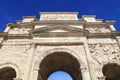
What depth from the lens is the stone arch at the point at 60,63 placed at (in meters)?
10.4

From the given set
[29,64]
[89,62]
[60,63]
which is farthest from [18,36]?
[89,62]

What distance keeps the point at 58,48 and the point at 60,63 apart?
198 centimetres

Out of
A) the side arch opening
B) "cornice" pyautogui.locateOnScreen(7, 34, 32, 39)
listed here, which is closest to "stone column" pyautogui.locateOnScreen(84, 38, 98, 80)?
the side arch opening

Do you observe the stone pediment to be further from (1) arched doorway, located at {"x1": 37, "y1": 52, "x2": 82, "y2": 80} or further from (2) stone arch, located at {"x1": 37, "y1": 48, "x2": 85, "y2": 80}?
(1) arched doorway, located at {"x1": 37, "y1": 52, "x2": 82, "y2": 80}

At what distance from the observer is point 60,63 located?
12.2m

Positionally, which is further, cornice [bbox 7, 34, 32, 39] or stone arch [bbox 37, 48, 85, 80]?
cornice [bbox 7, 34, 32, 39]

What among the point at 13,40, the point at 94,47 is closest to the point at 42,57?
the point at 13,40

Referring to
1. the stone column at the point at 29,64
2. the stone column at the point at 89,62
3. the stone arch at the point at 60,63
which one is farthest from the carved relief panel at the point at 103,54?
the stone column at the point at 29,64

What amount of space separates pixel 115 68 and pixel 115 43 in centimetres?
192

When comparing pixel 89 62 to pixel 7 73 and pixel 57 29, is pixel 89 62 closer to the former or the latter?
pixel 57 29

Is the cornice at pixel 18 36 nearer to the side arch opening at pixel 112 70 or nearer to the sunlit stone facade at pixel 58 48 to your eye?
the sunlit stone facade at pixel 58 48

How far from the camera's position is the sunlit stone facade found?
32.2ft

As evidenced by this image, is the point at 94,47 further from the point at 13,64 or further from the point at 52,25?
the point at 13,64

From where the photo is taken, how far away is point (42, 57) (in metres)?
10.2
